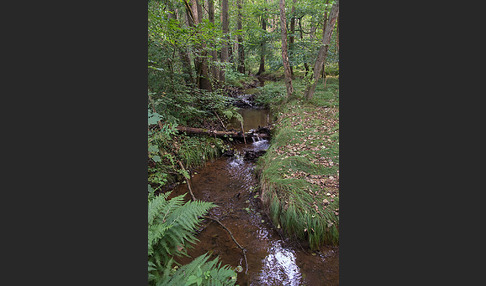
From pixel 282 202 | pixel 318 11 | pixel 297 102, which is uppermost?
pixel 318 11

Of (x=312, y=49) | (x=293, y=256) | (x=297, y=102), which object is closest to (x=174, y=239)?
(x=293, y=256)

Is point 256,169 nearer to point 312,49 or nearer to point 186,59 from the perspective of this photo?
point 186,59

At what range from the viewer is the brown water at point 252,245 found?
3.40 m

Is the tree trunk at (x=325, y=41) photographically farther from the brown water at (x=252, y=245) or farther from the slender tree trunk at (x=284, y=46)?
the brown water at (x=252, y=245)

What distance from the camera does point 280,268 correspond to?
11.5 feet

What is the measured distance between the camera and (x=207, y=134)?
7.36 metres

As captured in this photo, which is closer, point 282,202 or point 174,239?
point 174,239

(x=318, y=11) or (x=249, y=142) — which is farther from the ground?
(x=318, y=11)

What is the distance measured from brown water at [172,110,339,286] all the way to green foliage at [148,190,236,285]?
76 centimetres

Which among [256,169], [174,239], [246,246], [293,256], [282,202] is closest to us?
[174,239]

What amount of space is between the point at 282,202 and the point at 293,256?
1004 mm

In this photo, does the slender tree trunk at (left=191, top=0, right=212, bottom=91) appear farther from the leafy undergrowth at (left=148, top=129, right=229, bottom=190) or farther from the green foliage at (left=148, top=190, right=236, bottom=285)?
the green foliage at (left=148, top=190, right=236, bottom=285)

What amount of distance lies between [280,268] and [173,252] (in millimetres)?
1842

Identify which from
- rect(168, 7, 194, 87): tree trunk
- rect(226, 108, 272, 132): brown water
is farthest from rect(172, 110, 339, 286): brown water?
rect(226, 108, 272, 132): brown water
